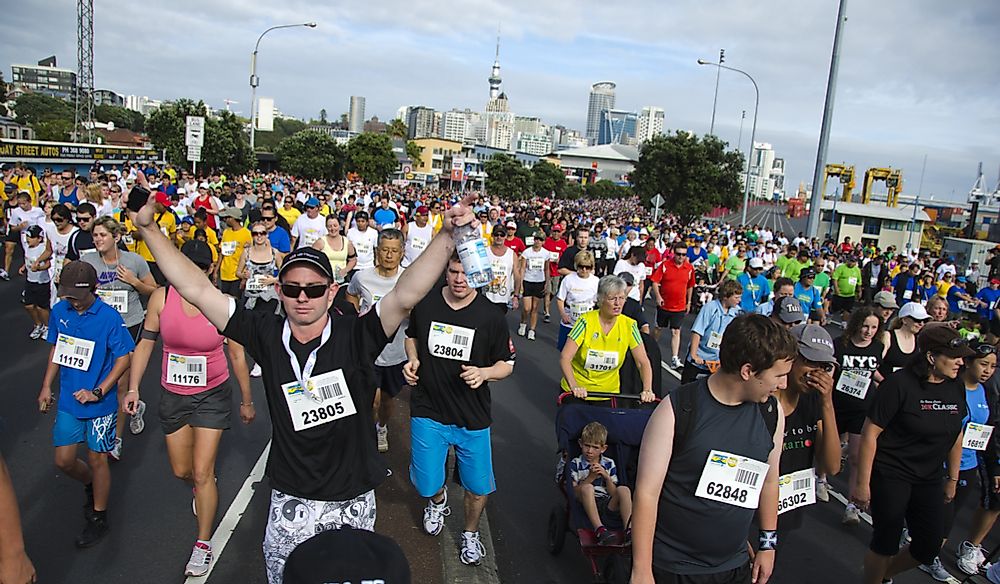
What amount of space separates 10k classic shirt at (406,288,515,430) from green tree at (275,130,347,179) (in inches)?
2339

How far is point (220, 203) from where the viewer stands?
19125mm

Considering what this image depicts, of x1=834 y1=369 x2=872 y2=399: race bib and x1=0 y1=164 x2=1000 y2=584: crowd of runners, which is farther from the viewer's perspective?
x1=834 y1=369 x2=872 y2=399: race bib

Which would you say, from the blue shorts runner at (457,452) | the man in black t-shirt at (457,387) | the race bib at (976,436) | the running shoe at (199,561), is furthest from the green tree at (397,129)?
the race bib at (976,436)

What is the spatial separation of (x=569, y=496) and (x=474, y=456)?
693 millimetres

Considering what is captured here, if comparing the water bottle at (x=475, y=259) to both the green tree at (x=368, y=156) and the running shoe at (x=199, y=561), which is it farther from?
the green tree at (x=368, y=156)

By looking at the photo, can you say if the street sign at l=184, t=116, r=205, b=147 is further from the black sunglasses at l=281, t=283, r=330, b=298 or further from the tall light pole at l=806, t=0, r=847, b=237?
the black sunglasses at l=281, t=283, r=330, b=298

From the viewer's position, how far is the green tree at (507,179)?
218ft

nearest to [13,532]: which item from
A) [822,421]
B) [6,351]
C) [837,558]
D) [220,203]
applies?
[822,421]

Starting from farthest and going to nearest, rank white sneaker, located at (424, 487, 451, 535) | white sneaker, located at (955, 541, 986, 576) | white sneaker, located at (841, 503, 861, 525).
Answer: white sneaker, located at (841, 503, 861, 525) < white sneaker, located at (955, 541, 986, 576) < white sneaker, located at (424, 487, 451, 535)

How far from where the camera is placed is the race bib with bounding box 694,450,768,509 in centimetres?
287

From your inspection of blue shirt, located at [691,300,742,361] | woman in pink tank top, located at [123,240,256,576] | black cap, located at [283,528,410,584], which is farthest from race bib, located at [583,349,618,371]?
black cap, located at [283,528,410,584]

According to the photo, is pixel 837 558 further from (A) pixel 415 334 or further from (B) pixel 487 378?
(A) pixel 415 334

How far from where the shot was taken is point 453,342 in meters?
4.65

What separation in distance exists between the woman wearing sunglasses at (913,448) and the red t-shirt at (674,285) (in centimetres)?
643
